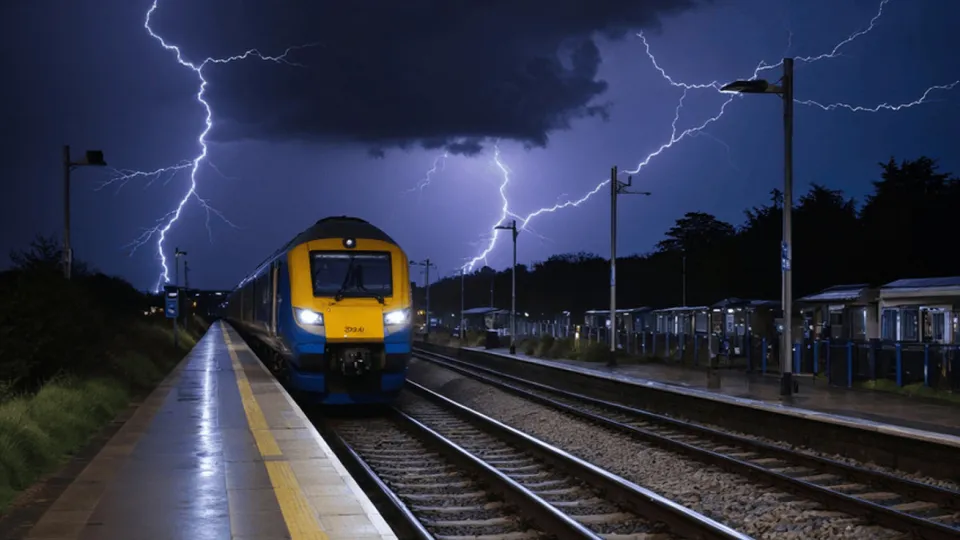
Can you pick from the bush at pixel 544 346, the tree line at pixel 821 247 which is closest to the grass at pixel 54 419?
the bush at pixel 544 346

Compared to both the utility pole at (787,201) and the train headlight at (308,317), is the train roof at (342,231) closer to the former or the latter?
the train headlight at (308,317)

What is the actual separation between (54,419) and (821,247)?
2220 inches

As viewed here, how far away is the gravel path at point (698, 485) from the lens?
915cm

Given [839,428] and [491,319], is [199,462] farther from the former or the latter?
[491,319]

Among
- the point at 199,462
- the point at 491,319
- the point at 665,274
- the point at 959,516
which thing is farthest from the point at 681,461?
the point at 665,274

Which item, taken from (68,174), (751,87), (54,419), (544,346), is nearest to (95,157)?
(68,174)

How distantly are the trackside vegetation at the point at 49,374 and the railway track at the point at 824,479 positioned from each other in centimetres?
783

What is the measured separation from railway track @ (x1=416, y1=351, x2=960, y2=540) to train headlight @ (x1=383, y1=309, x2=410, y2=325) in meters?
3.84

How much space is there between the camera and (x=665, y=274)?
88688mm

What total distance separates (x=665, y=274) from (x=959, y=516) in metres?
79.9

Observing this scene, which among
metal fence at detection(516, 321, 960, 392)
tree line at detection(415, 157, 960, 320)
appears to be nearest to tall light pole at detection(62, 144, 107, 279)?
metal fence at detection(516, 321, 960, 392)

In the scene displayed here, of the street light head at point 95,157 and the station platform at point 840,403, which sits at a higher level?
the street light head at point 95,157

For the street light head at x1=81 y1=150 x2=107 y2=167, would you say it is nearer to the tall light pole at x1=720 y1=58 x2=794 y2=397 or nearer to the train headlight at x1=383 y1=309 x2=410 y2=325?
the train headlight at x1=383 y1=309 x2=410 y2=325

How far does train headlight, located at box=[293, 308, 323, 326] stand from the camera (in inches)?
682
